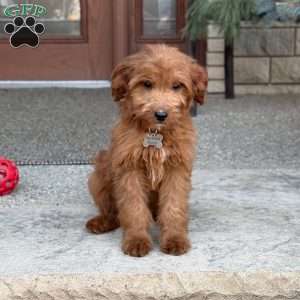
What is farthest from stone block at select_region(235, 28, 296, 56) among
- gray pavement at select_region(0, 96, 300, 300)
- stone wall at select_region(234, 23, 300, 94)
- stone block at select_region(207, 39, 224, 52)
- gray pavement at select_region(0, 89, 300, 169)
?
gray pavement at select_region(0, 96, 300, 300)

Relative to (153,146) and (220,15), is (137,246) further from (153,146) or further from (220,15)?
(220,15)

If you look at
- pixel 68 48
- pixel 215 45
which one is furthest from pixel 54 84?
pixel 215 45

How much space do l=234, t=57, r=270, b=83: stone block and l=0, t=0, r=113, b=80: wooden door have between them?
1.56 m

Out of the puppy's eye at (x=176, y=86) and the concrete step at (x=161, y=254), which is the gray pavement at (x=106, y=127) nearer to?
the concrete step at (x=161, y=254)

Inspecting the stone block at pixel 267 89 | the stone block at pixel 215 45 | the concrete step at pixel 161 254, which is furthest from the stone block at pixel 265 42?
the concrete step at pixel 161 254

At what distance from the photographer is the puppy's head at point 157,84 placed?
11.0ft

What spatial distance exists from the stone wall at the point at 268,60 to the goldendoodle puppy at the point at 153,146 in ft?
14.5

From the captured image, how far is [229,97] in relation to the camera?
7848 mm

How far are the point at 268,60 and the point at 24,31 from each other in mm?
2919

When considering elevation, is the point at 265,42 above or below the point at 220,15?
below

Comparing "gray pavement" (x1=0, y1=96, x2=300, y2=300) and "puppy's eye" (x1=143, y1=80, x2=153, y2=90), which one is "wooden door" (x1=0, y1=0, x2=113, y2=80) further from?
"puppy's eye" (x1=143, y1=80, x2=153, y2=90)

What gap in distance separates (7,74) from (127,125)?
16.1 feet

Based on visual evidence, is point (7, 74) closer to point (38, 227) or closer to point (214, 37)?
point (214, 37)

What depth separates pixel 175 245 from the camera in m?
3.57
